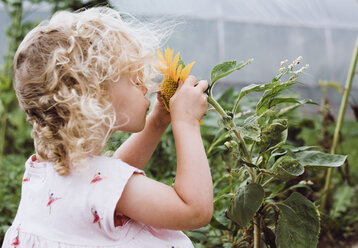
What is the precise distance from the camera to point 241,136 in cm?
104

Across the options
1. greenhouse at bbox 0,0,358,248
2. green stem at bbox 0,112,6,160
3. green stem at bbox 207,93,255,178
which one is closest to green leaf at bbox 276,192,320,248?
greenhouse at bbox 0,0,358,248

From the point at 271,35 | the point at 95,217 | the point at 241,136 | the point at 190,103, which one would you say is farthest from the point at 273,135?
the point at 271,35

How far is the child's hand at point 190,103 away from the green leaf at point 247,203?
19 centimetres

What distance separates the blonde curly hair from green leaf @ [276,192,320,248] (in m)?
0.45

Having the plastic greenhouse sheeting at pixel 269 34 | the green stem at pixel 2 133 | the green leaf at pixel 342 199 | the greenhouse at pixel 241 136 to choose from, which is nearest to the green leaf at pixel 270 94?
the greenhouse at pixel 241 136

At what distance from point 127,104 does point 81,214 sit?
0.89 feet

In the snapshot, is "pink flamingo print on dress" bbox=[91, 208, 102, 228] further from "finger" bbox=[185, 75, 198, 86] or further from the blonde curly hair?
"finger" bbox=[185, 75, 198, 86]

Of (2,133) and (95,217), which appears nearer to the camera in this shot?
(95,217)

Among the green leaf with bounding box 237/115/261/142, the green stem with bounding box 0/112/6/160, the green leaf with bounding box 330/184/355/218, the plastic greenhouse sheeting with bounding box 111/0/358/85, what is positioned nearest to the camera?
the green leaf with bounding box 237/115/261/142

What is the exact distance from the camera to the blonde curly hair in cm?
99

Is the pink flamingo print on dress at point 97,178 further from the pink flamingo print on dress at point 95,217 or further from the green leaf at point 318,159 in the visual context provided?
the green leaf at point 318,159

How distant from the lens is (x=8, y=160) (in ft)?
8.32

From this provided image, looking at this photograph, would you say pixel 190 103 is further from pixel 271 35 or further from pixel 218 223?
pixel 271 35

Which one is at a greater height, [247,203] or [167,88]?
[167,88]
